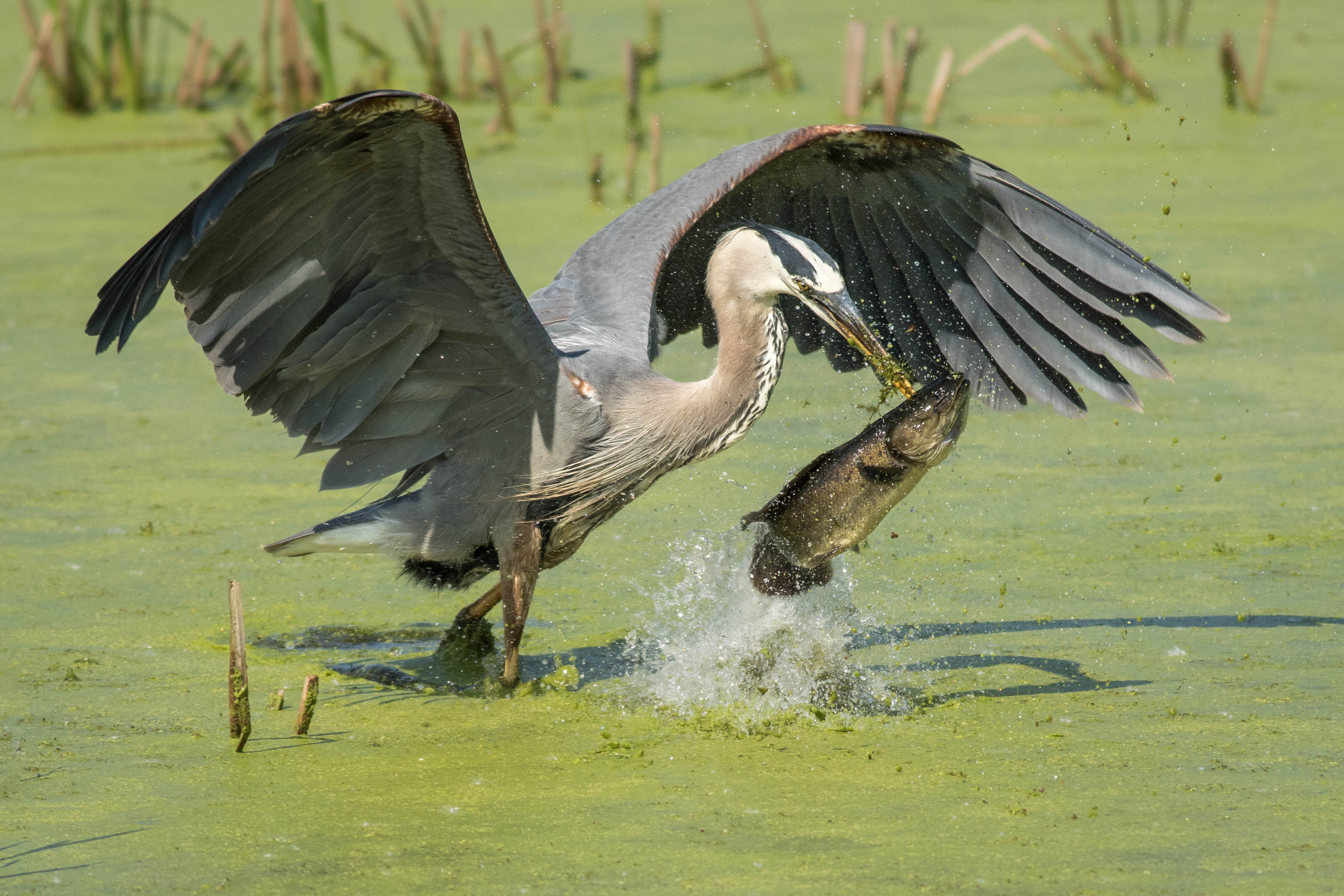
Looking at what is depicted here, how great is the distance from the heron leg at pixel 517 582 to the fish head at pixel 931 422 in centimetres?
108

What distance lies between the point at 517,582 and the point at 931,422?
1234 mm

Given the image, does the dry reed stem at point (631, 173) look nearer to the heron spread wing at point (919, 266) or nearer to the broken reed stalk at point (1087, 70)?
the broken reed stalk at point (1087, 70)

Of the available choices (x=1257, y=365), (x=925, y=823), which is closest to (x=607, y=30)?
(x=1257, y=365)

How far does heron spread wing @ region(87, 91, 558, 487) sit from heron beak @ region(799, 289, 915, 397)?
27.2 inches

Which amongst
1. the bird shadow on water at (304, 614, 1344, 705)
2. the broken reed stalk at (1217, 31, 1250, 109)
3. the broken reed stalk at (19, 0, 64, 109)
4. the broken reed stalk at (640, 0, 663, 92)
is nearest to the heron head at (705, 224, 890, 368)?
the bird shadow on water at (304, 614, 1344, 705)

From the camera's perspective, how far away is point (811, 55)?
11172 mm

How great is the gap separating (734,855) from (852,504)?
3.38 ft

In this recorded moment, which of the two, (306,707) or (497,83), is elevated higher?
(497,83)

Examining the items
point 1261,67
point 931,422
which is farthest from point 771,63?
point 931,422

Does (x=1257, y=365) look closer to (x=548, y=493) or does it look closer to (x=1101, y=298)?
(x=1101, y=298)

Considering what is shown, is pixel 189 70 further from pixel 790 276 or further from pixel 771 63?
pixel 790 276

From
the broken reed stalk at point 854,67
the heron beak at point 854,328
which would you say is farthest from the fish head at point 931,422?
the broken reed stalk at point 854,67

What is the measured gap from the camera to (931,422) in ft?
12.4

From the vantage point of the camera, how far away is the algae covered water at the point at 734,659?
3312 millimetres
